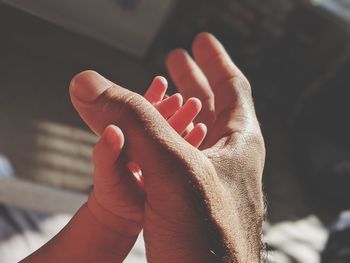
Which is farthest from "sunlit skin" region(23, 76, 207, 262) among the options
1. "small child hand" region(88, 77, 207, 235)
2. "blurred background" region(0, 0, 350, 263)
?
"blurred background" region(0, 0, 350, 263)

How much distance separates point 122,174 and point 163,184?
66 mm

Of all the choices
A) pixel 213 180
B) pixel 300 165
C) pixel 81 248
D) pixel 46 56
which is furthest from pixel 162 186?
pixel 300 165

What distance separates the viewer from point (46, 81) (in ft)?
7.36

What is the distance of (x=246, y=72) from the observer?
312 cm

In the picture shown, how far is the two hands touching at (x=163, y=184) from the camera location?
1.73ft

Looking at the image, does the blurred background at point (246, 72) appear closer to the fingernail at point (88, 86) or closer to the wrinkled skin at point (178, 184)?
the wrinkled skin at point (178, 184)

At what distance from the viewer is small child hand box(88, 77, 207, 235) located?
0.52 meters

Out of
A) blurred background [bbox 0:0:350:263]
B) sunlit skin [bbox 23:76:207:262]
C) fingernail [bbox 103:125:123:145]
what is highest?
fingernail [bbox 103:125:123:145]

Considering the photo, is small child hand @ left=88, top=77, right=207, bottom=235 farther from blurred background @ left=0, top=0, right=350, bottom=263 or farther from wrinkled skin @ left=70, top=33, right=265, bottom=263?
blurred background @ left=0, top=0, right=350, bottom=263

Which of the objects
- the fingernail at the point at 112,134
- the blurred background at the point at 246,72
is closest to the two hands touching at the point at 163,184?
the fingernail at the point at 112,134

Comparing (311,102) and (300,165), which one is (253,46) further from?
(300,165)

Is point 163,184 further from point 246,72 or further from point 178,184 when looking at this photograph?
point 246,72

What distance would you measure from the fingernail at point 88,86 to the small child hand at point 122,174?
0.06 m

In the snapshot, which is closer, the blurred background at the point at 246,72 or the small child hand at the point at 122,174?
the small child hand at the point at 122,174
